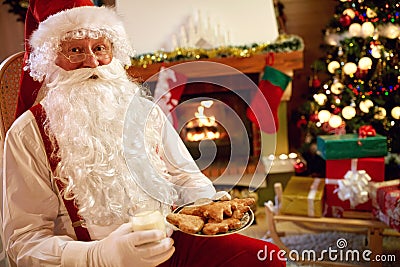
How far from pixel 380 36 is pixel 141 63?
1.47 m

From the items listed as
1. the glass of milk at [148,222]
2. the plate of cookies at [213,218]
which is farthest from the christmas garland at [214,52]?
the glass of milk at [148,222]

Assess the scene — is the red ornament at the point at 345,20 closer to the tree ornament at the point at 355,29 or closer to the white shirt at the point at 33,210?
the tree ornament at the point at 355,29

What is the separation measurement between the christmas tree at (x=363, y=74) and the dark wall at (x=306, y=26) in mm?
621

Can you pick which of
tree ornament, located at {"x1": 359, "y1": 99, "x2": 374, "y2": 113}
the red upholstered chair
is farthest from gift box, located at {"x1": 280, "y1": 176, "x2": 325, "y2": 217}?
the red upholstered chair

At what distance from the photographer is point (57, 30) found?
1398 millimetres

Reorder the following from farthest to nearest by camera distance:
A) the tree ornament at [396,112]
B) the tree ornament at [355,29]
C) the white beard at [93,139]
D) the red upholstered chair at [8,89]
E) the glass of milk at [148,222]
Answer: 1. the tree ornament at [355,29]
2. the tree ornament at [396,112]
3. the red upholstered chair at [8,89]
4. the white beard at [93,139]
5. the glass of milk at [148,222]

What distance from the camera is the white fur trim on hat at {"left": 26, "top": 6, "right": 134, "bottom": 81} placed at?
4.59ft

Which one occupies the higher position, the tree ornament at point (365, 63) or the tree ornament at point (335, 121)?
the tree ornament at point (365, 63)

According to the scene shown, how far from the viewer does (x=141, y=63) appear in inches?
111

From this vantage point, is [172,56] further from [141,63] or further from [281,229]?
[281,229]

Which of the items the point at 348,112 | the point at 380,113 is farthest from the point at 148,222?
the point at 380,113

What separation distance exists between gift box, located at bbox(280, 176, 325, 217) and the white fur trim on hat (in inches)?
49.5

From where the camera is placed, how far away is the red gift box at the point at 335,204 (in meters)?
2.28

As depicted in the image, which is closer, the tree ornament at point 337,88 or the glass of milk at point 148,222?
the glass of milk at point 148,222
